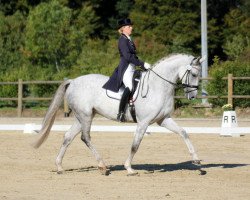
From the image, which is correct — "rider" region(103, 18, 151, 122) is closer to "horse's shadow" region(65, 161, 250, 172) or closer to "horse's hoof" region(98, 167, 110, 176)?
Answer: "horse's hoof" region(98, 167, 110, 176)

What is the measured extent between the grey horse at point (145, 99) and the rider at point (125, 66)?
6.3 inches

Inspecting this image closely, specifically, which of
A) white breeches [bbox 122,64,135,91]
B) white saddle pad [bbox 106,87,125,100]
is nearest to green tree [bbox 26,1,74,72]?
white saddle pad [bbox 106,87,125,100]

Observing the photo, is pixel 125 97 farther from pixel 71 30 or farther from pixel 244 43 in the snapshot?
pixel 244 43

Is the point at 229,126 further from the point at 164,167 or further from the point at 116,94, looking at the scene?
the point at 116,94

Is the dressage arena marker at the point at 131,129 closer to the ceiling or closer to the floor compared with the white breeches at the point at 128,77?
closer to the floor

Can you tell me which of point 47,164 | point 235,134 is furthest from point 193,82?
point 235,134

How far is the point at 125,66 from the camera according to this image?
1125 cm

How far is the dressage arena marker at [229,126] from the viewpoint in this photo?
17062 millimetres

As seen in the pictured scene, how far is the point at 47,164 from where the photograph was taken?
492 inches

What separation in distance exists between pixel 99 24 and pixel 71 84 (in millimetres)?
48915

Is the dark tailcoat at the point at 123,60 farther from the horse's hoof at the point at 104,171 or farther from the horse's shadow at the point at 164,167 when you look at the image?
the horse's shadow at the point at 164,167

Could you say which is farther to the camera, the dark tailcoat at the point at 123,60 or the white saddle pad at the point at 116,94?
the white saddle pad at the point at 116,94

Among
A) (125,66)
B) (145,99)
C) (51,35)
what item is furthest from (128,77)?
(51,35)

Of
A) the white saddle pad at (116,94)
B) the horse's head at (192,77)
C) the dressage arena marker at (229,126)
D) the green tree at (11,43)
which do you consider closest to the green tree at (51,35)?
the green tree at (11,43)
